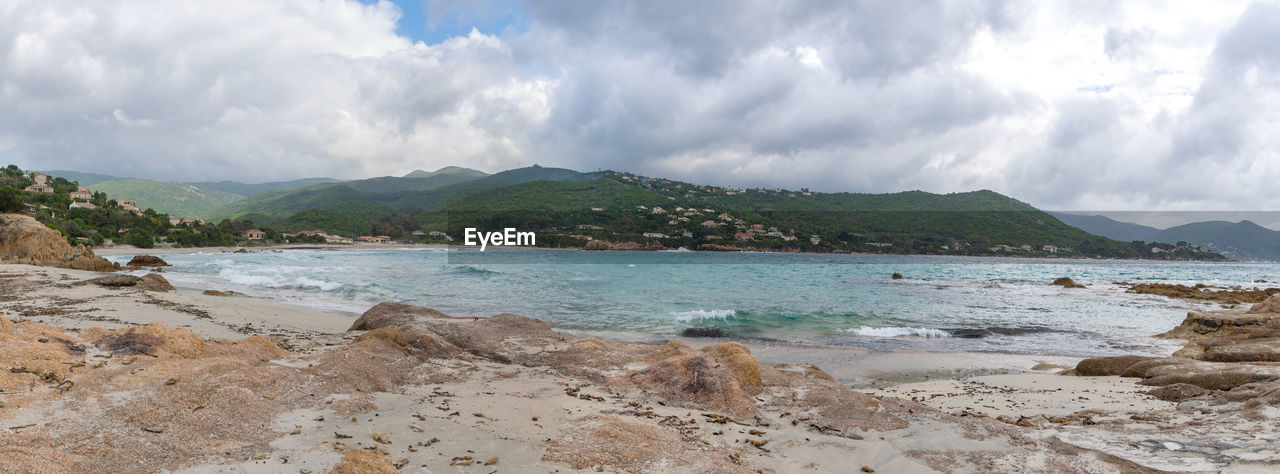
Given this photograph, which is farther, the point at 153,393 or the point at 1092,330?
the point at 1092,330

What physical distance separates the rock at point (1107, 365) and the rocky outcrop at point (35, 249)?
36.1 meters

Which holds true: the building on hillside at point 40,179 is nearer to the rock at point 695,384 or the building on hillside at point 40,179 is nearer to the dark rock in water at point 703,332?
the dark rock in water at point 703,332

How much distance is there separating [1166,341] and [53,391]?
22279mm

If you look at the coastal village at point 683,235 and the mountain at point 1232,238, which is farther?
the mountain at point 1232,238

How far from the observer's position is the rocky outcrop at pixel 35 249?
968 inches

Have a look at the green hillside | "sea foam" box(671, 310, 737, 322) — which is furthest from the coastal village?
"sea foam" box(671, 310, 737, 322)

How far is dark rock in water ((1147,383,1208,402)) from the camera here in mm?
6922

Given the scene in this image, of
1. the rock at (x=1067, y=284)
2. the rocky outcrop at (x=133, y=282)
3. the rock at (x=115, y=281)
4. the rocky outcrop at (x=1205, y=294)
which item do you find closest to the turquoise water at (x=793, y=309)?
the rocky outcrop at (x=1205, y=294)

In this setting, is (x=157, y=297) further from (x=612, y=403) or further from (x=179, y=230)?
(x=179, y=230)

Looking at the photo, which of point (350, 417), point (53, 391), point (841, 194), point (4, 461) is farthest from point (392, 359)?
point (841, 194)

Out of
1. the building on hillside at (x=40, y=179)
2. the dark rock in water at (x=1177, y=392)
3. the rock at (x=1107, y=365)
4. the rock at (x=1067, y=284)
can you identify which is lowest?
the rock at (x=1067, y=284)

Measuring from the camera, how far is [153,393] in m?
4.59

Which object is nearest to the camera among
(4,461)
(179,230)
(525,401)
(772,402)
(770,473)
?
(4,461)

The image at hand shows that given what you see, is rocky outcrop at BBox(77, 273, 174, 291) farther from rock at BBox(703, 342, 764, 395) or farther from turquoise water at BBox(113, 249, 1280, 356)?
rock at BBox(703, 342, 764, 395)
